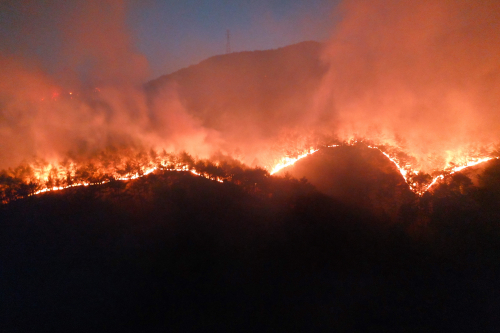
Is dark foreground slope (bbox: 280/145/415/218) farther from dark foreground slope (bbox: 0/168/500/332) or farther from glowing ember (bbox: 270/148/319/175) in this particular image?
dark foreground slope (bbox: 0/168/500/332)

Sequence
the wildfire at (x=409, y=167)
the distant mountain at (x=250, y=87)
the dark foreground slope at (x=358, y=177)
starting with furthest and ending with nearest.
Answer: the distant mountain at (x=250, y=87), the wildfire at (x=409, y=167), the dark foreground slope at (x=358, y=177)

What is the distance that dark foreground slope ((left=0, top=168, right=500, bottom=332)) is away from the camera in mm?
3488

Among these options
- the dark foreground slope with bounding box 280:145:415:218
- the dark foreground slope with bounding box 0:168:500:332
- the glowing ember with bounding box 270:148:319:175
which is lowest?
the dark foreground slope with bounding box 0:168:500:332

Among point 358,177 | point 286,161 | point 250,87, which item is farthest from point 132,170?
point 250,87

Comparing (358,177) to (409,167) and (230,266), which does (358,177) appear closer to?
(409,167)

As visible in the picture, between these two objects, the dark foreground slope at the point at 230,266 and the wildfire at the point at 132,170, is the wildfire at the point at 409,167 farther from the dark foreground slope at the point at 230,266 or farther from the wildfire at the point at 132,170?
the dark foreground slope at the point at 230,266

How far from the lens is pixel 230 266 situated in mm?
3932

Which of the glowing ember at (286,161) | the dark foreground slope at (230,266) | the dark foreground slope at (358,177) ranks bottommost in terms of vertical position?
the dark foreground slope at (230,266)

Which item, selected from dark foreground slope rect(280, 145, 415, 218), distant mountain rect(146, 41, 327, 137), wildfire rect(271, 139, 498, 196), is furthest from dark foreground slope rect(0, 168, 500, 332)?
distant mountain rect(146, 41, 327, 137)

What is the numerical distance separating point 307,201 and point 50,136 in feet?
21.0

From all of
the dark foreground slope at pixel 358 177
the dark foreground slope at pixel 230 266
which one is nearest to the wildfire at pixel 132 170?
the dark foreground slope at pixel 358 177

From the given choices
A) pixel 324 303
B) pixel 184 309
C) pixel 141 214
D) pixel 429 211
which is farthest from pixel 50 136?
pixel 429 211

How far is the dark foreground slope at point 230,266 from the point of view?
3.49 meters

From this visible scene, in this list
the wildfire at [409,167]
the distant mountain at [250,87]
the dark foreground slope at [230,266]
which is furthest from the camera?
the distant mountain at [250,87]
